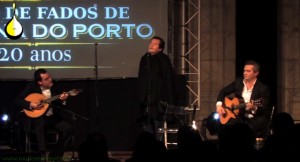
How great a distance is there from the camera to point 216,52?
1270cm

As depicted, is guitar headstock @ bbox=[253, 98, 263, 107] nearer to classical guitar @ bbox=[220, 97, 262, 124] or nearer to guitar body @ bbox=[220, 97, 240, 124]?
classical guitar @ bbox=[220, 97, 262, 124]

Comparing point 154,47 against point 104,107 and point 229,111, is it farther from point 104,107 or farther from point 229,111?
point 104,107

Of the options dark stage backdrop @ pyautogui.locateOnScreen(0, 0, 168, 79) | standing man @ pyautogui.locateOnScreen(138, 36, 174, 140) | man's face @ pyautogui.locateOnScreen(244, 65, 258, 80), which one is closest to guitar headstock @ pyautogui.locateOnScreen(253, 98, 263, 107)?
man's face @ pyautogui.locateOnScreen(244, 65, 258, 80)

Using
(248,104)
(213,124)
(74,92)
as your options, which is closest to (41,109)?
(74,92)

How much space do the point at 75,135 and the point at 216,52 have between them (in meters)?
2.92

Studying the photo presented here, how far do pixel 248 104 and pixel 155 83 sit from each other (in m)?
1.53

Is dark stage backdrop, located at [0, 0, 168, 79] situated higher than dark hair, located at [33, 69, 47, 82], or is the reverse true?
dark stage backdrop, located at [0, 0, 168, 79]

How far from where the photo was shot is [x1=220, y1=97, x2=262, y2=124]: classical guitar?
10.5 meters

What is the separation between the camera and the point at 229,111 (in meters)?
10.6

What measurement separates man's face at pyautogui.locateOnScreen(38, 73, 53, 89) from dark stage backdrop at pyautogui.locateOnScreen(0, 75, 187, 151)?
0.96 meters

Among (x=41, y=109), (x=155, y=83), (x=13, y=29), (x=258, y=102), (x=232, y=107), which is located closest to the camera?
(x=258, y=102)

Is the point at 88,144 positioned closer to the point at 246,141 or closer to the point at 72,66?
the point at 246,141

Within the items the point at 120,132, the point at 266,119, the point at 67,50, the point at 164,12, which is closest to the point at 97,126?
the point at 120,132

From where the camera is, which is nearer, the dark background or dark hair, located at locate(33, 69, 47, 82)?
dark hair, located at locate(33, 69, 47, 82)
